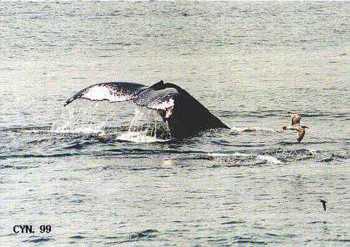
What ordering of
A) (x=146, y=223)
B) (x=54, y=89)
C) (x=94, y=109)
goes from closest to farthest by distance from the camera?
1. (x=146, y=223)
2. (x=94, y=109)
3. (x=54, y=89)

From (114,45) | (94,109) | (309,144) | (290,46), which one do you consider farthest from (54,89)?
(290,46)

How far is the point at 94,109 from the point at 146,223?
1047 cm

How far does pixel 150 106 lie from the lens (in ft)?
48.3

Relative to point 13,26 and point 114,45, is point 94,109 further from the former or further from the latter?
point 13,26

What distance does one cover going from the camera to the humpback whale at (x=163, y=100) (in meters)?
15.0

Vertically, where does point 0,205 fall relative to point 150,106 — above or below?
below

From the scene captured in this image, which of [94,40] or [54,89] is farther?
A: [94,40]

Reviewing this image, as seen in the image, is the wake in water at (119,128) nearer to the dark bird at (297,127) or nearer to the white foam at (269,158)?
the white foam at (269,158)

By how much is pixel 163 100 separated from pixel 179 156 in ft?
3.97

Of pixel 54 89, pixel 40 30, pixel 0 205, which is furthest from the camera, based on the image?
pixel 40 30

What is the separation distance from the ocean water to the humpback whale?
1.31 ft

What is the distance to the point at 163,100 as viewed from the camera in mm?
14914

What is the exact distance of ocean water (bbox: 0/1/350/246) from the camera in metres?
10.3

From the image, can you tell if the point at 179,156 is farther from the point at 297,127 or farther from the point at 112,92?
the point at 297,127
